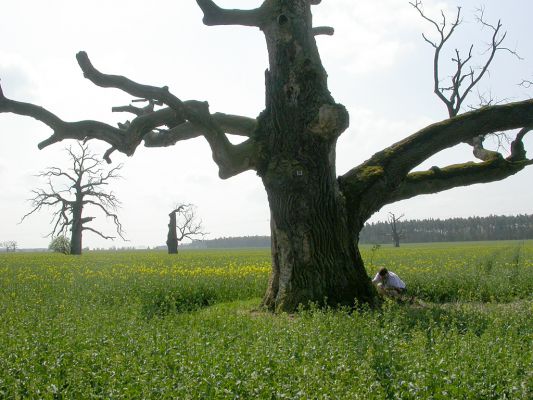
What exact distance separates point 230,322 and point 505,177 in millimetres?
7484

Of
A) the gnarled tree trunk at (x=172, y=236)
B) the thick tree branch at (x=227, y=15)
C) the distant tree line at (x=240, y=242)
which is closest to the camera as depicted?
the thick tree branch at (x=227, y=15)

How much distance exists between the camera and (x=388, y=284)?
11133mm

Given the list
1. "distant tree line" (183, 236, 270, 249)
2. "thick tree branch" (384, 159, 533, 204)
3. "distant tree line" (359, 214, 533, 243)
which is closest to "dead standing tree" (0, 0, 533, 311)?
"thick tree branch" (384, 159, 533, 204)

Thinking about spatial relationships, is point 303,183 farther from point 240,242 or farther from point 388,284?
point 240,242

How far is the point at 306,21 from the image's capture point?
1018 centimetres

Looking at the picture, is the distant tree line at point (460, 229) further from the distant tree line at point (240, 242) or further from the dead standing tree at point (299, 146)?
the dead standing tree at point (299, 146)

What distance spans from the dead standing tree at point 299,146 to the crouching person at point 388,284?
1.38m

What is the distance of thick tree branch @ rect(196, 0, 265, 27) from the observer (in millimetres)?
10086

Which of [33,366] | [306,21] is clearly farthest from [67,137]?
[33,366]

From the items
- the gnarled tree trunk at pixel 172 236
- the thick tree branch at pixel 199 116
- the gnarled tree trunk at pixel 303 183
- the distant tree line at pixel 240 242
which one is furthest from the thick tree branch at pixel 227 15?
the distant tree line at pixel 240 242

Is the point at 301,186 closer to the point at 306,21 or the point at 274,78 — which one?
the point at 274,78

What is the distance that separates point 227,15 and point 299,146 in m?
2.89

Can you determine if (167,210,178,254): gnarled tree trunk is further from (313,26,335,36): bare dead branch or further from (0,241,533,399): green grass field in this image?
(0,241,533,399): green grass field

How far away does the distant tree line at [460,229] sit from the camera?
10816 cm
